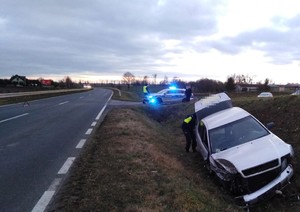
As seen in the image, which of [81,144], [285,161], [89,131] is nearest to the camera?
[285,161]

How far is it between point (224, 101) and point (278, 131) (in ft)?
6.72

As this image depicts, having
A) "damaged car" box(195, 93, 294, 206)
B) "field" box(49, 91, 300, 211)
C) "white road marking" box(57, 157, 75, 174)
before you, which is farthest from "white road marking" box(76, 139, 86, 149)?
"damaged car" box(195, 93, 294, 206)

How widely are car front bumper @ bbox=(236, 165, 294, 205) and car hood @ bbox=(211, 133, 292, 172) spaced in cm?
43

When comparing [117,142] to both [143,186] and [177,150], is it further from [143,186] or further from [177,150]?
[143,186]

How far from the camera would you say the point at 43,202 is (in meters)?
5.74

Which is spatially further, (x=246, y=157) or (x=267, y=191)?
(x=246, y=157)

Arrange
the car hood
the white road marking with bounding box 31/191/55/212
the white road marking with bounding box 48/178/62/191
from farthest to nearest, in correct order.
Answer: the car hood → the white road marking with bounding box 48/178/62/191 → the white road marking with bounding box 31/191/55/212

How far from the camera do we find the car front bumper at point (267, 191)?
7.26 metres

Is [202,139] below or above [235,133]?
below

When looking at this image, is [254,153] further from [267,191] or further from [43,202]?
[43,202]

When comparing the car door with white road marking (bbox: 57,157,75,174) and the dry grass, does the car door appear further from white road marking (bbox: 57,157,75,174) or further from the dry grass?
white road marking (bbox: 57,157,75,174)

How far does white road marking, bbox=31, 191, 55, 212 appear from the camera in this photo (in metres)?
5.44

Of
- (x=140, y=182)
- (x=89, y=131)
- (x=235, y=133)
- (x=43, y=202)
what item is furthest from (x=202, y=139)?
(x=43, y=202)

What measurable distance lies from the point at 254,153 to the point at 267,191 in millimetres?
864
